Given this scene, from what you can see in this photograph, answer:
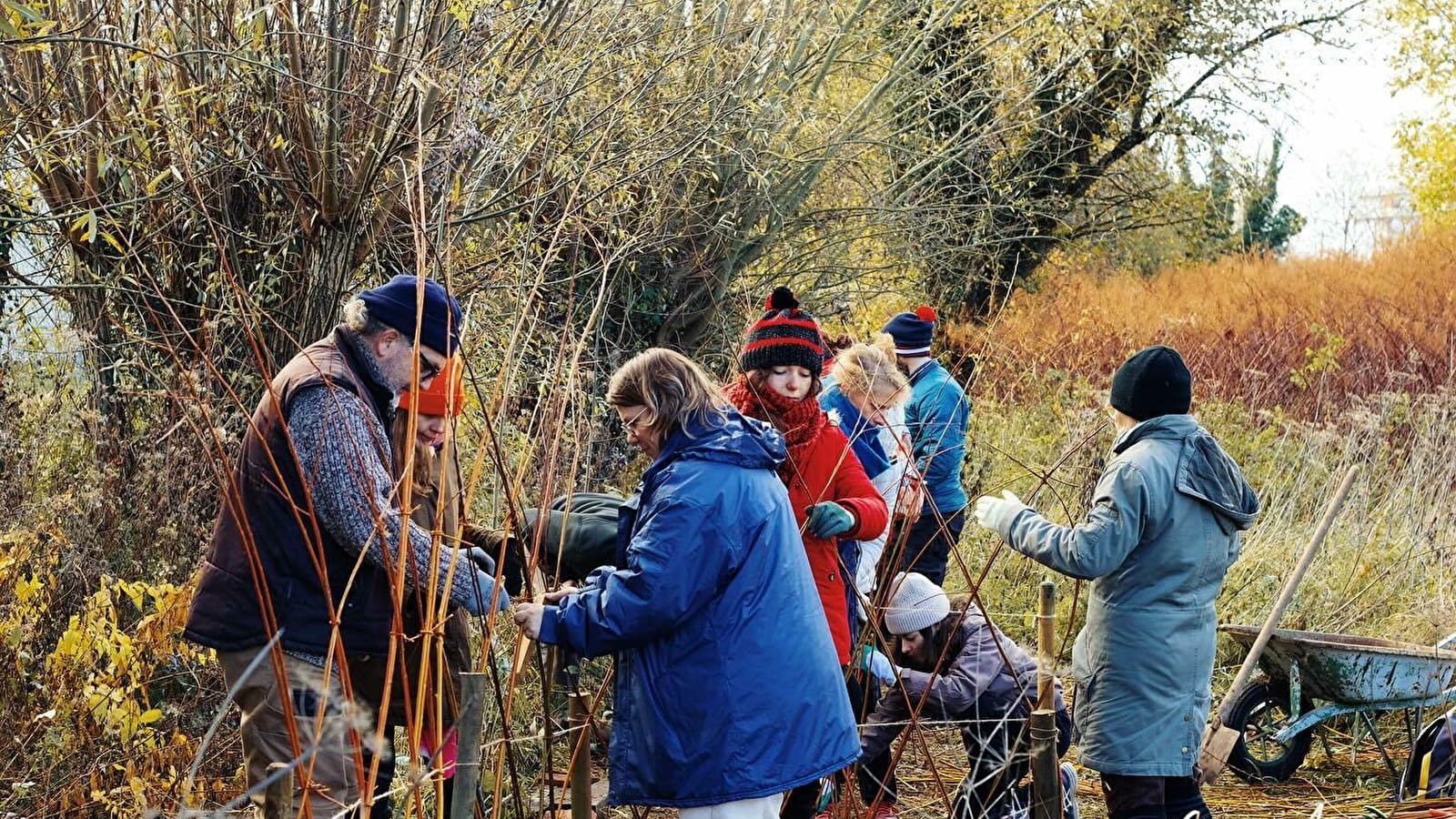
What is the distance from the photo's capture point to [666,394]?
2.76 meters

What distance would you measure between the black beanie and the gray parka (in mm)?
34

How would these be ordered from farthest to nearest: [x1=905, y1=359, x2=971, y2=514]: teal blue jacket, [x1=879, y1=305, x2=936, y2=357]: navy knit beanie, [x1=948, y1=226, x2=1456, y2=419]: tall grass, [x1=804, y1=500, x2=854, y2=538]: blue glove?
[x1=948, y1=226, x2=1456, y2=419]: tall grass, [x1=879, y1=305, x2=936, y2=357]: navy knit beanie, [x1=905, y1=359, x2=971, y2=514]: teal blue jacket, [x1=804, y1=500, x2=854, y2=538]: blue glove

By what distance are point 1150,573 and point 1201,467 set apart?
32 centimetres

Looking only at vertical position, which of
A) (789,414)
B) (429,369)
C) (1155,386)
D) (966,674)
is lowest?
(966,674)

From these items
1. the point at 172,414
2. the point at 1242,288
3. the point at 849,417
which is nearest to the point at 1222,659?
the point at 849,417

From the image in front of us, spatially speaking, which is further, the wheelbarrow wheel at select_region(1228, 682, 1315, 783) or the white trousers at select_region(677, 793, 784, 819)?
the wheelbarrow wheel at select_region(1228, 682, 1315, 783)

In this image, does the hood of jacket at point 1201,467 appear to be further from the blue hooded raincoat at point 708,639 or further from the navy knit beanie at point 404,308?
the navy knit beanie at point 404,308

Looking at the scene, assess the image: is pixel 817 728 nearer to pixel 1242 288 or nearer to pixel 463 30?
pixel 463 30

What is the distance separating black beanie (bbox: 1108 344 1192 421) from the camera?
12.2 ft

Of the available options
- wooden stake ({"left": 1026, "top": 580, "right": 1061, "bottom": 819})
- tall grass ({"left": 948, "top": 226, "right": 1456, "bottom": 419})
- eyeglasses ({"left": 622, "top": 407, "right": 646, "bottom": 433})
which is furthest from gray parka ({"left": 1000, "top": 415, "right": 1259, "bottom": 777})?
tall grass ({"left": 948, "top": 226, "right": 1456, "bottom": 419})

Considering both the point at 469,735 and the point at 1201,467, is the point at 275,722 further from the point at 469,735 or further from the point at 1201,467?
the point at 1201,467

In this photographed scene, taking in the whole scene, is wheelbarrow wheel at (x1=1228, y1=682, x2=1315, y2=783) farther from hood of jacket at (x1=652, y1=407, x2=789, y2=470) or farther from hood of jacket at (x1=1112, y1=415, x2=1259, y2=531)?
hood of jacket at (x1=652, y1=407, x2=789, y2=470)

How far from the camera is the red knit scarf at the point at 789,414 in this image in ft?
12.4

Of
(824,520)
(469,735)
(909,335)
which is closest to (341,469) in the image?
(469,735)
